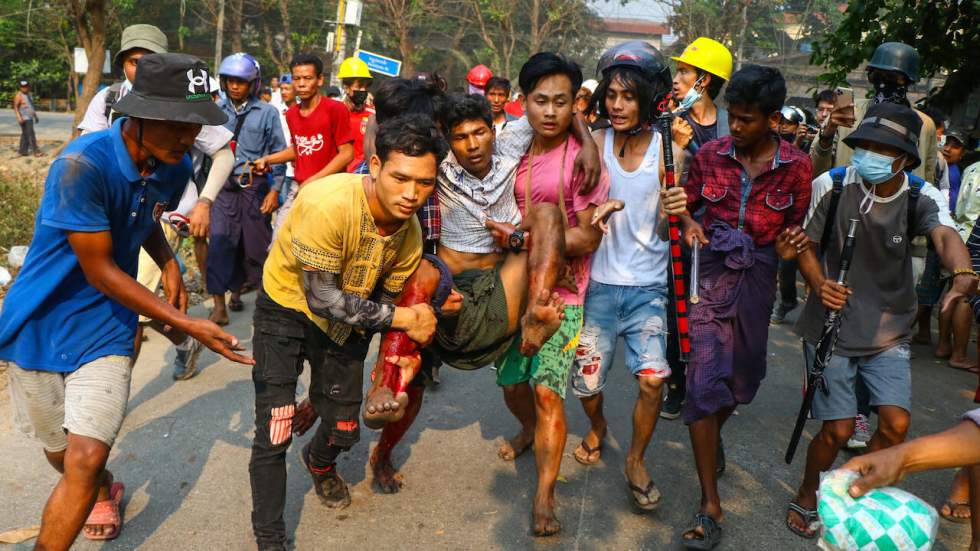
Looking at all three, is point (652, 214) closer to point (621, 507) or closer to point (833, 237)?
point (833, 237)

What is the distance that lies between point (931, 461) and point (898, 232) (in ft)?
5.47

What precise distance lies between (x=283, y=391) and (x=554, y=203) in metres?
1.46

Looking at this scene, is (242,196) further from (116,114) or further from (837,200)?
(837,200)

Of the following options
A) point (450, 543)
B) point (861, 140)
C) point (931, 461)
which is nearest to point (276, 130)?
point (450, 543)

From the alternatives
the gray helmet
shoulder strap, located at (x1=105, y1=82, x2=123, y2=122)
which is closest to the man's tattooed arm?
shoulder strap, located at (x1=105, y1=82, x2=123, y2=122)

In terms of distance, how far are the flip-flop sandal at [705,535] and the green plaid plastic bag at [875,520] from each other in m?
1.39

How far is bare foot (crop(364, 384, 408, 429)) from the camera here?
9.63ft

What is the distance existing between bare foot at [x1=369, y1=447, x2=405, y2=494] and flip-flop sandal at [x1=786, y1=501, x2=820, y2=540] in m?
1.92

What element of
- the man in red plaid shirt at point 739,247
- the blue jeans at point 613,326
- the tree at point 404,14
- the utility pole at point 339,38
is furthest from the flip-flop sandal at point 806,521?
the tree at point 404,14

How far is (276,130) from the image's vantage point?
6500 millimetres

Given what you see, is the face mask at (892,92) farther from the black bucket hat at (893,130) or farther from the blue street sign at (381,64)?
the blue street sign at (381,64)

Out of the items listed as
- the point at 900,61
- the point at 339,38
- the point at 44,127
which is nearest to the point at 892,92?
the point at 900,61

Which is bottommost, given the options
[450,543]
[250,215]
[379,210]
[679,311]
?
[450,543]

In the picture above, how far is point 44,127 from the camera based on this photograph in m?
23.4
